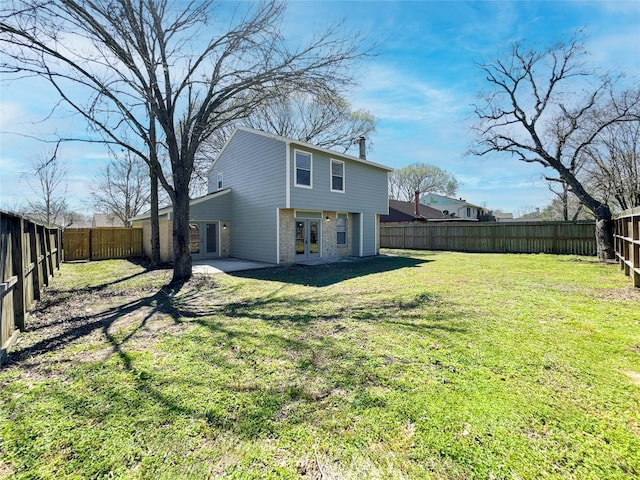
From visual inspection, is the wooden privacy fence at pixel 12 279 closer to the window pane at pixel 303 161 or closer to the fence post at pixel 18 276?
the fence post at pixel 18 276

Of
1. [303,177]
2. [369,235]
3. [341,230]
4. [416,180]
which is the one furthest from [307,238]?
[416,180]

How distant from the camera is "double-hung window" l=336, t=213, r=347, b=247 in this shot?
48.3 ft

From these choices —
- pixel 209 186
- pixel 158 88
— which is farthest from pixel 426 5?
pixel 209 186

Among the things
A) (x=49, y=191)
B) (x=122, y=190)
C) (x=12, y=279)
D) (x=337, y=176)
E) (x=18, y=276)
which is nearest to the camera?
(x=12, y=279)

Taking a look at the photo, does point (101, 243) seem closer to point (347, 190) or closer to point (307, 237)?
point (307, 237)

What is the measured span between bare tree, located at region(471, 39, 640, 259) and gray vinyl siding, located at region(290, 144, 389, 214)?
18.7 ft

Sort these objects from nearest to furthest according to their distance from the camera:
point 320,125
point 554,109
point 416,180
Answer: point 554,109 → point 320,125 → point 416,180

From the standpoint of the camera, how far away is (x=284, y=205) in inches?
455

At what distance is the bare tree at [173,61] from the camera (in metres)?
6.78

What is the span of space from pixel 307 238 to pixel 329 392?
35.1ft

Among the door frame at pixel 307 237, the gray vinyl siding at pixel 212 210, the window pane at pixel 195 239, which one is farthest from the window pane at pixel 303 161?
the window pane at pixel 195 239

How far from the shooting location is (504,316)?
502 cm

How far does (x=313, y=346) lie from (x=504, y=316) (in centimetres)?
336

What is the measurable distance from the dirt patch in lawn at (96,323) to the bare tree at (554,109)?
1482cm
